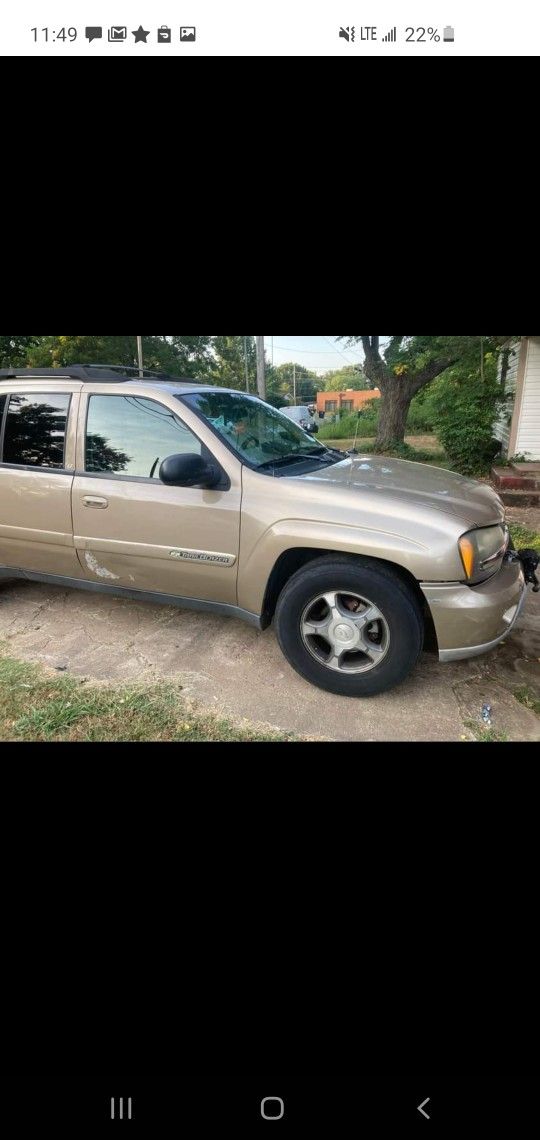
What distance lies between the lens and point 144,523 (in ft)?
10.5

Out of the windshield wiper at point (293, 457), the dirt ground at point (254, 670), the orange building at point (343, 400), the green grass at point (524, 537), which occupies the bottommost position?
the dirt ground at point (254, 670)

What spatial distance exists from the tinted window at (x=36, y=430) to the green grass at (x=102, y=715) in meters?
1.52

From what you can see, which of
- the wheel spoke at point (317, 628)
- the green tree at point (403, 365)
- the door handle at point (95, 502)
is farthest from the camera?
the green tree at point (403, 365)

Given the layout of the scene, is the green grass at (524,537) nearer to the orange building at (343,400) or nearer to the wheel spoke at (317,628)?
the orange building at (343,400)

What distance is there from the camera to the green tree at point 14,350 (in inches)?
522

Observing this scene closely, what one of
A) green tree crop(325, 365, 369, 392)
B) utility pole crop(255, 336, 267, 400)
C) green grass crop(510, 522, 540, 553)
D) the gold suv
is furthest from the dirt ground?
green tree crop(325, 365, 369, 392)

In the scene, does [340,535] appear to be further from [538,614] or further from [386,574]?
[538,614]

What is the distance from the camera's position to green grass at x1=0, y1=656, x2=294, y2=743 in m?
2.57

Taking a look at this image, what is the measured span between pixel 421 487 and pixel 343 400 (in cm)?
824

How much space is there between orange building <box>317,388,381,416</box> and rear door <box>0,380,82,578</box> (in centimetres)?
491

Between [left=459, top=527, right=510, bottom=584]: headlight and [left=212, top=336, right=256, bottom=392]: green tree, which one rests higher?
[left=212, top=336, right=256, bottom=392]: green tree

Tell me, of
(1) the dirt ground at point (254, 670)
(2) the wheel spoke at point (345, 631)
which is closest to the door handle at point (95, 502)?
(1) the dirt ground at point (254, 670)

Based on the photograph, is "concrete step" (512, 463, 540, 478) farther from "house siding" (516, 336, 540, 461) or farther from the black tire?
the black tire

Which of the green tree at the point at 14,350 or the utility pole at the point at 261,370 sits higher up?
the green tree at the point at 14,350
